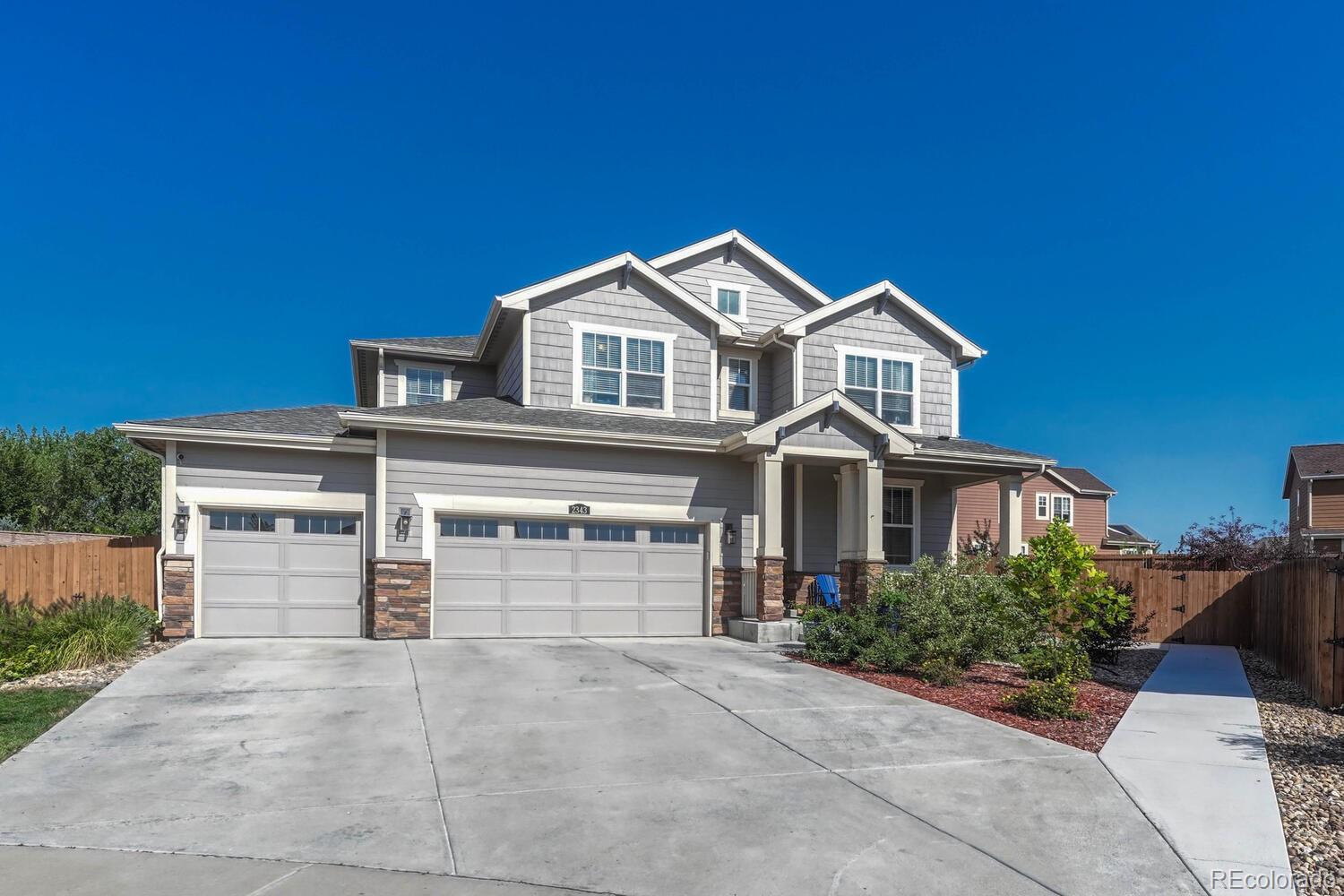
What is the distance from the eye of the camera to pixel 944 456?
1750cm

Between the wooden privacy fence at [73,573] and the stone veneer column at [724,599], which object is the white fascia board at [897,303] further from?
the wooden privacy fence at [73,573]

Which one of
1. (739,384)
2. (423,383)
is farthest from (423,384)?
(739,384)

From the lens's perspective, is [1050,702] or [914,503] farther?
[914,503]

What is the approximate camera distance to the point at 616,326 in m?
17.4

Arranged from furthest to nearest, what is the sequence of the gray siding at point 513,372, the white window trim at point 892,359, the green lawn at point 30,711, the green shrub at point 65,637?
the white window trim at point 892,359
the gray siding at point 513,372
the green shrub at point 65,637
the green lawn at point 30,711

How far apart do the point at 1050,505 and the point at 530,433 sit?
31.9 m

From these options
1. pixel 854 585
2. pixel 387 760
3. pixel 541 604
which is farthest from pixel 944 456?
pixel 387 760

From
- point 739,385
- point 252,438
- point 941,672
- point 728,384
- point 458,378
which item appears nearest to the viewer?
point 941,672

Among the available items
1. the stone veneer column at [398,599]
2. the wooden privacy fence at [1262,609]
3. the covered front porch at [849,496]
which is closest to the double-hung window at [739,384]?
the covered front porch at [849,496]

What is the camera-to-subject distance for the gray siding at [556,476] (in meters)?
14.6

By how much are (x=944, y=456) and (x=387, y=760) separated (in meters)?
13.0

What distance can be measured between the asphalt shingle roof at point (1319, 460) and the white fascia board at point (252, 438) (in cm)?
3547

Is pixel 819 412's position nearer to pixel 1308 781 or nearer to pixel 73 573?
pixel 1308 781

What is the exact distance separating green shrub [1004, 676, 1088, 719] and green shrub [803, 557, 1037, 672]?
200cm
